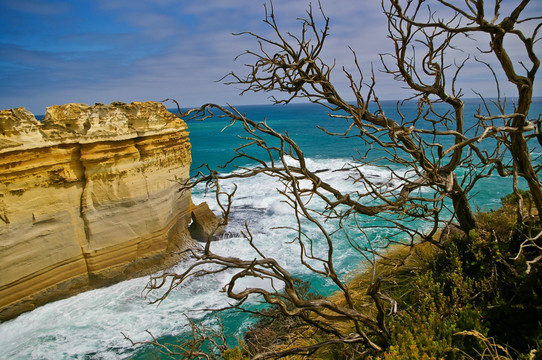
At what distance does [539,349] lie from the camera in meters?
2.54

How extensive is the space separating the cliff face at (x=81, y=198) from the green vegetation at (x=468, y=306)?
19.2ft

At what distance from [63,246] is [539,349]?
9.72 m

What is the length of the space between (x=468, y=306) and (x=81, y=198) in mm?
9223

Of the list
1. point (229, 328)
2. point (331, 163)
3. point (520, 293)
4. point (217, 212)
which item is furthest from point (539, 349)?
point (331, 163)

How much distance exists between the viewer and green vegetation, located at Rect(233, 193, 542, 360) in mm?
2830

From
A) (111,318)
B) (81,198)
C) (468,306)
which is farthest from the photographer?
(81,198)

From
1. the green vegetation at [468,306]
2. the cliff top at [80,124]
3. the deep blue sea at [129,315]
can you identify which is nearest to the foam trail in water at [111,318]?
the deep blue sea at [129,315]

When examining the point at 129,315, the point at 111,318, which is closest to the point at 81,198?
the point at 111,318

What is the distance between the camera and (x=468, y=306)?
127 inches

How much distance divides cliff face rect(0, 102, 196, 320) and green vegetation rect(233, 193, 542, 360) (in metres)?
5.84

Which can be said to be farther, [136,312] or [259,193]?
[259,193]

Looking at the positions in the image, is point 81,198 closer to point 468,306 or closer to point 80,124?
point 80,124

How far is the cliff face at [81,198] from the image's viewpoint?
7953 mm

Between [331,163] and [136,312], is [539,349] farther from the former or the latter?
[331,163]
